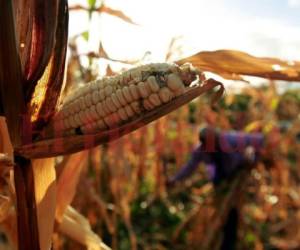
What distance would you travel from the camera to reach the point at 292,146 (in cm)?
514

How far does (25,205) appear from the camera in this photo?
0.95 metres

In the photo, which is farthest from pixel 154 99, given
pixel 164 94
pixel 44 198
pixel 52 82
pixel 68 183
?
pixel 68 183

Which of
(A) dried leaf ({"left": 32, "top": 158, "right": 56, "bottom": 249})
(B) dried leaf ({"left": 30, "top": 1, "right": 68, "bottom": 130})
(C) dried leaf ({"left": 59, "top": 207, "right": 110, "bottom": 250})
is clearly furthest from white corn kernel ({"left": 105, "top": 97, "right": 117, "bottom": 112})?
(C) dried leaf ({"left": 59, "top": 207, "right": 110, "bottom": 250})

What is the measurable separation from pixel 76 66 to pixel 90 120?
88.4 inches

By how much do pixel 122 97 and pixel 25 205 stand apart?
0.25 meters

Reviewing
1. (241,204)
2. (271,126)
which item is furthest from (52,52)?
(271,126)

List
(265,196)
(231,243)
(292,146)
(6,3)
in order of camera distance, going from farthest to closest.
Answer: (292,146), (265,196), (231,243), (6,3)

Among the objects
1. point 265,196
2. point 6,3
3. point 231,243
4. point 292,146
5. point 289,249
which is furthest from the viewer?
point 292,146

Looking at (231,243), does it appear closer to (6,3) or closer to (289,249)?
(289,249)

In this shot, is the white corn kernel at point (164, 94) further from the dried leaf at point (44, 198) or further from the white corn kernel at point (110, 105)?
the dried leaf at point (44, 198)

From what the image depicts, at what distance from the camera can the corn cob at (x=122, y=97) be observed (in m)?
0.87

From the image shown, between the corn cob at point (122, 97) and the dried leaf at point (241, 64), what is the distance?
25 cm

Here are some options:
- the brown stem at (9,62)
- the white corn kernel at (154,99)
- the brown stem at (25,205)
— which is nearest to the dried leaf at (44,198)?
the brown stem at (25,205)

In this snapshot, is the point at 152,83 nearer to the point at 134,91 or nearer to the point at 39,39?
the point at 134,91
